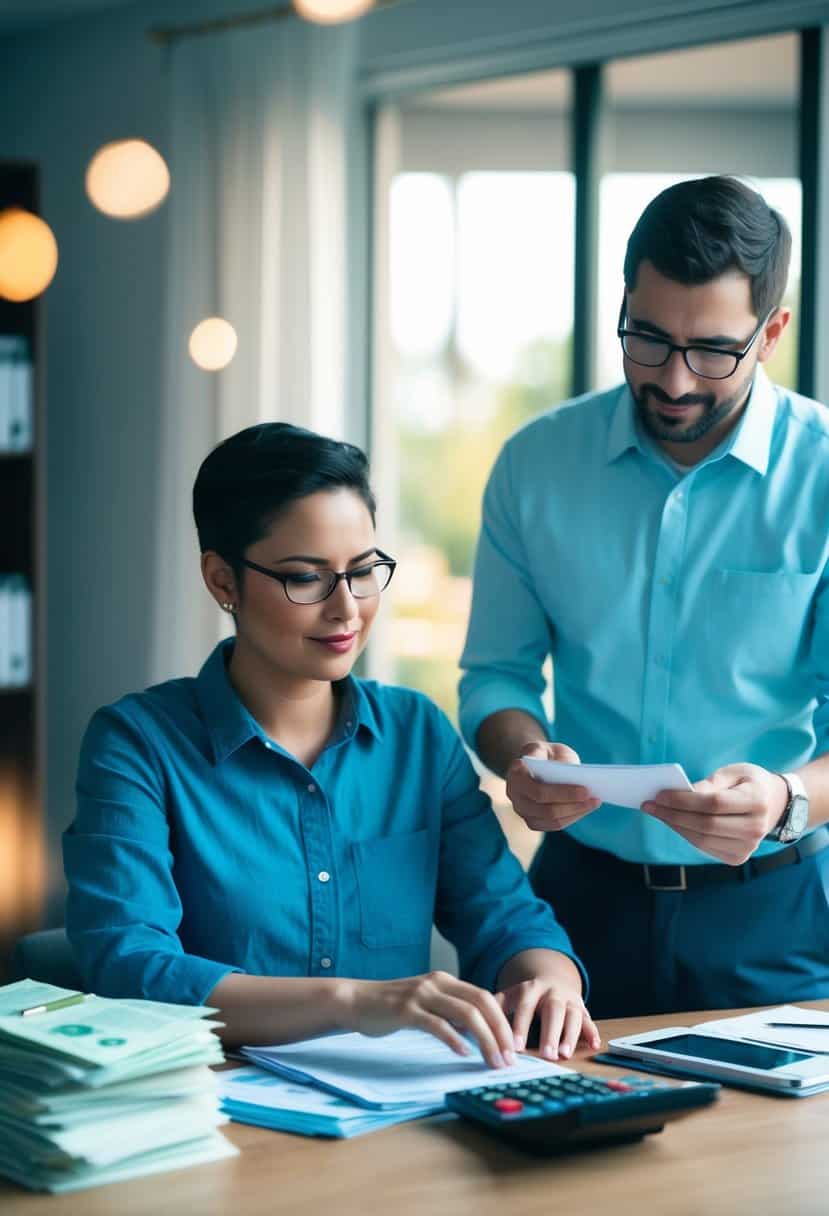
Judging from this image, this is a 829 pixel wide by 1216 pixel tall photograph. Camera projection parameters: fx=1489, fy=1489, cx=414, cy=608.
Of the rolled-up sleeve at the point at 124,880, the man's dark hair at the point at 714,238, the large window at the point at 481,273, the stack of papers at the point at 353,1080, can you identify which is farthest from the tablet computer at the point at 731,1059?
the large window at the point at 481,273

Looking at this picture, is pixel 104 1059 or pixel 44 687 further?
pixel 44 687

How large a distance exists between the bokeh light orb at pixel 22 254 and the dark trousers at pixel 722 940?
2777mm

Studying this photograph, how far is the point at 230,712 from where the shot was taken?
6.23 feet

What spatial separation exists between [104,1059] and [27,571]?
10.5ft

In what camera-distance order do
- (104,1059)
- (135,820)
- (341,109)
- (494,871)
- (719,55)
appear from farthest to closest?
1. (341,109)
2. (719,55)
3. (494,871)
4. (135,820)
5. (104,1059)

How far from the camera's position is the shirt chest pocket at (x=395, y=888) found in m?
1.90

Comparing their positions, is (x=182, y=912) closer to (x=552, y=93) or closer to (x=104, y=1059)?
(x=104, y=1059)

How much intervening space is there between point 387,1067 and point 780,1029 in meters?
0.49

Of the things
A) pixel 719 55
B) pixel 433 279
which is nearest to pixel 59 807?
pixel 433 279

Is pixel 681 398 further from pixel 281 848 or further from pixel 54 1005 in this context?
pixel 54 1005

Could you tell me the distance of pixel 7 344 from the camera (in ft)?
13.7

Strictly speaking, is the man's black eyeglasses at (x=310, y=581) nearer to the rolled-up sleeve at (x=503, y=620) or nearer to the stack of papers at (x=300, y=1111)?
the rolled-up sleeve at (x=503, y=620)

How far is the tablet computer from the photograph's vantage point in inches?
59.2

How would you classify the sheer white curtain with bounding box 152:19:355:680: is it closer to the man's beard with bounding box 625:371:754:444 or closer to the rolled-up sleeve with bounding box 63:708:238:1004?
the man's beard with bounding box 625:371:754:444
